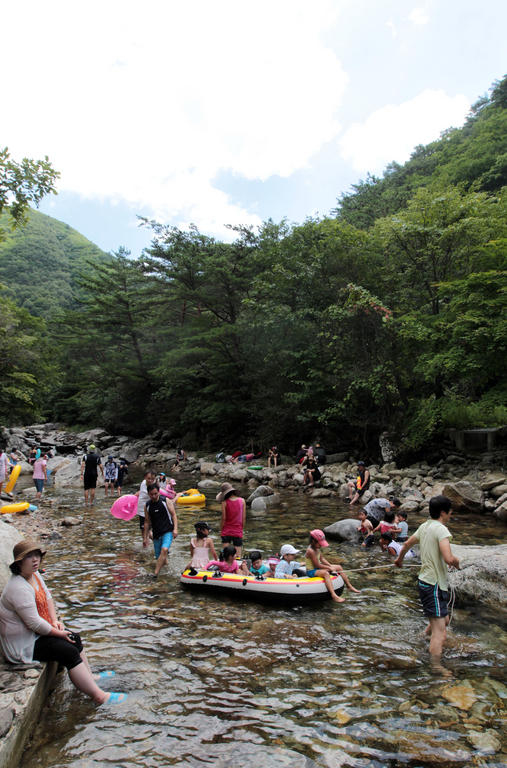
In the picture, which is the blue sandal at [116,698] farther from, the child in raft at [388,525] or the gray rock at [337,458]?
the gray rock at [337,458]

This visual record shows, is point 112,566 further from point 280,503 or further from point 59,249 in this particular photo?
point 59,249

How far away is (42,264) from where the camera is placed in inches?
3393

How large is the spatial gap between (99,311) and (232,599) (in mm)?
31026

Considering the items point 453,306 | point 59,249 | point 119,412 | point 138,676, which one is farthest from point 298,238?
→ point 59,249

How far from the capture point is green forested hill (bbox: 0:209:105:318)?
6781 centimetres

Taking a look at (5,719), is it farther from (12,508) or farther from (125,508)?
Answer: (12,508)

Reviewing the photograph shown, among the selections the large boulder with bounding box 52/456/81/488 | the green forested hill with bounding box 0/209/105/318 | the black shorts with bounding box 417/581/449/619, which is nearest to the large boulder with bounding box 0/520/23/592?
the black shorts with bounding box 417/581/449/619

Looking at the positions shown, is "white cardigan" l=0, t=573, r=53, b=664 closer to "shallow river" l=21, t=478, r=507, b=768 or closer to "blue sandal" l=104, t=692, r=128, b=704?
"shallow river" l=21, t=478, r=507, b=768

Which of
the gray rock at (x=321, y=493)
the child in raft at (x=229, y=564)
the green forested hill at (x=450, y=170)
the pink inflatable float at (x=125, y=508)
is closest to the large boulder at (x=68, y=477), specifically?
the pink inflatable float at (x=125, y=508)

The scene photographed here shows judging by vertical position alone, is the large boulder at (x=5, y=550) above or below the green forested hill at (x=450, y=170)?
below

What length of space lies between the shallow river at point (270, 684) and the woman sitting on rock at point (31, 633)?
274 mm

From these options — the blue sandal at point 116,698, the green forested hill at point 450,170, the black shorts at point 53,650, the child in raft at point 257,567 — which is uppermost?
the green forested hill at point 450,170

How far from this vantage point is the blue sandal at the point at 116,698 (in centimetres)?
390

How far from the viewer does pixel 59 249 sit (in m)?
96.6
